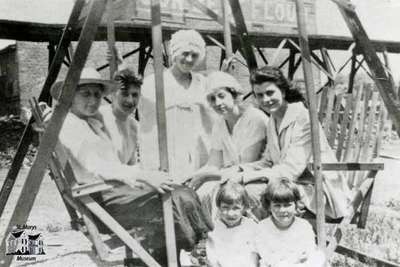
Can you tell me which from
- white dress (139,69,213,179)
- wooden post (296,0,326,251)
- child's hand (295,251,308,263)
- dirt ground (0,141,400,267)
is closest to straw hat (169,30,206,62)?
white dress (139,69,213,179)

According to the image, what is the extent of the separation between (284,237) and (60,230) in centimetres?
382

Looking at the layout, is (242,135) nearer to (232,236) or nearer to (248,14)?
(232,236)

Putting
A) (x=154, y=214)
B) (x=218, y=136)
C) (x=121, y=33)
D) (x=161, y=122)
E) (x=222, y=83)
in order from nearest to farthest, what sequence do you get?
(x=161, y=122), (x=154, y=214), (x=222, y=83), (x=218, y=136), (x=121, y=33)

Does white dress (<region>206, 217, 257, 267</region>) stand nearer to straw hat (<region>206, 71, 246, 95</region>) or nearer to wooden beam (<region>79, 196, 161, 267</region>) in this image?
wooden beam (<region>79, 196, 161, 267</region>)

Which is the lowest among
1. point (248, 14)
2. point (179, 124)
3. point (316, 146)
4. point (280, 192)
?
point (280, 192)

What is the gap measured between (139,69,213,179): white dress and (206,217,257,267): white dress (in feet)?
3.81

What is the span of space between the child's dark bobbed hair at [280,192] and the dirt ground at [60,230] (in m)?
1.08

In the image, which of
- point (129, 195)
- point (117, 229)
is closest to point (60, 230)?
point (129, 195)

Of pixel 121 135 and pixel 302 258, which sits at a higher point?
pixel 121 135

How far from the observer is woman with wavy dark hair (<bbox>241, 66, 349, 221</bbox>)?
126 inches

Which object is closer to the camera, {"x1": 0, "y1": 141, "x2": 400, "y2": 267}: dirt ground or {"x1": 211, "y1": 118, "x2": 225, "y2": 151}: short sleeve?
{"x1": 211, "y1": 118, "x2": 225, "y2": 151}: short sleeve

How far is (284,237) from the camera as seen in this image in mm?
2857

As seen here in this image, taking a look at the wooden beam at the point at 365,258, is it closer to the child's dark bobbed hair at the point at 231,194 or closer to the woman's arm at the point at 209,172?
the woman's arm at the point at 209,172

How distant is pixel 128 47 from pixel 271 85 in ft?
47.3
